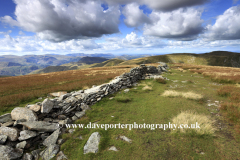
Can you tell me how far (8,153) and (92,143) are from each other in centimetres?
352

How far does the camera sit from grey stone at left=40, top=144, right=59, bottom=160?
4.70 metres

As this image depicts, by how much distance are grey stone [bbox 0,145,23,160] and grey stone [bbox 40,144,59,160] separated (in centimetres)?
91

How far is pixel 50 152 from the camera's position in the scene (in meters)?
4.85

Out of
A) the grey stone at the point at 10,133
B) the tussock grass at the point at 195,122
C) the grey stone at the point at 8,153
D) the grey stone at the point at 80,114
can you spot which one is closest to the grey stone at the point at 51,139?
the grey stone at the point at 8,153

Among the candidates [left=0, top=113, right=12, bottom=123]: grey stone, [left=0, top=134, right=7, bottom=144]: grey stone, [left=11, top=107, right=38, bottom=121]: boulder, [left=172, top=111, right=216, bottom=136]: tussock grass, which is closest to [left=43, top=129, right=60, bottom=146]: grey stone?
[left=0, top=134, right=7, bottom=144]: grey stone

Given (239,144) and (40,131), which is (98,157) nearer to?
(40,131)

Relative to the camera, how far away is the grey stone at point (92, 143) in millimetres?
4900

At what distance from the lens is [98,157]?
4.56 meters

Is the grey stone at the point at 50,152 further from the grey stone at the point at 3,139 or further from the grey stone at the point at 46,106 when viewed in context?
the grey stone at the point at 46,106

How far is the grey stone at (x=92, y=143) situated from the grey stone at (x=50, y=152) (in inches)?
55.9

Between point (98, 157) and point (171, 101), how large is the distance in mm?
8121

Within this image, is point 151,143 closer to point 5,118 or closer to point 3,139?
point 3,139

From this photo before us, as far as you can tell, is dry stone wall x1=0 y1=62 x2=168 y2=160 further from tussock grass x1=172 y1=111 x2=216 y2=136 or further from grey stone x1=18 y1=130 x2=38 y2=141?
tussock grass x1=172 y1=111 x2=216 y2=136

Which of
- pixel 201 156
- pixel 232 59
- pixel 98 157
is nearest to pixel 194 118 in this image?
pixel 201 156
